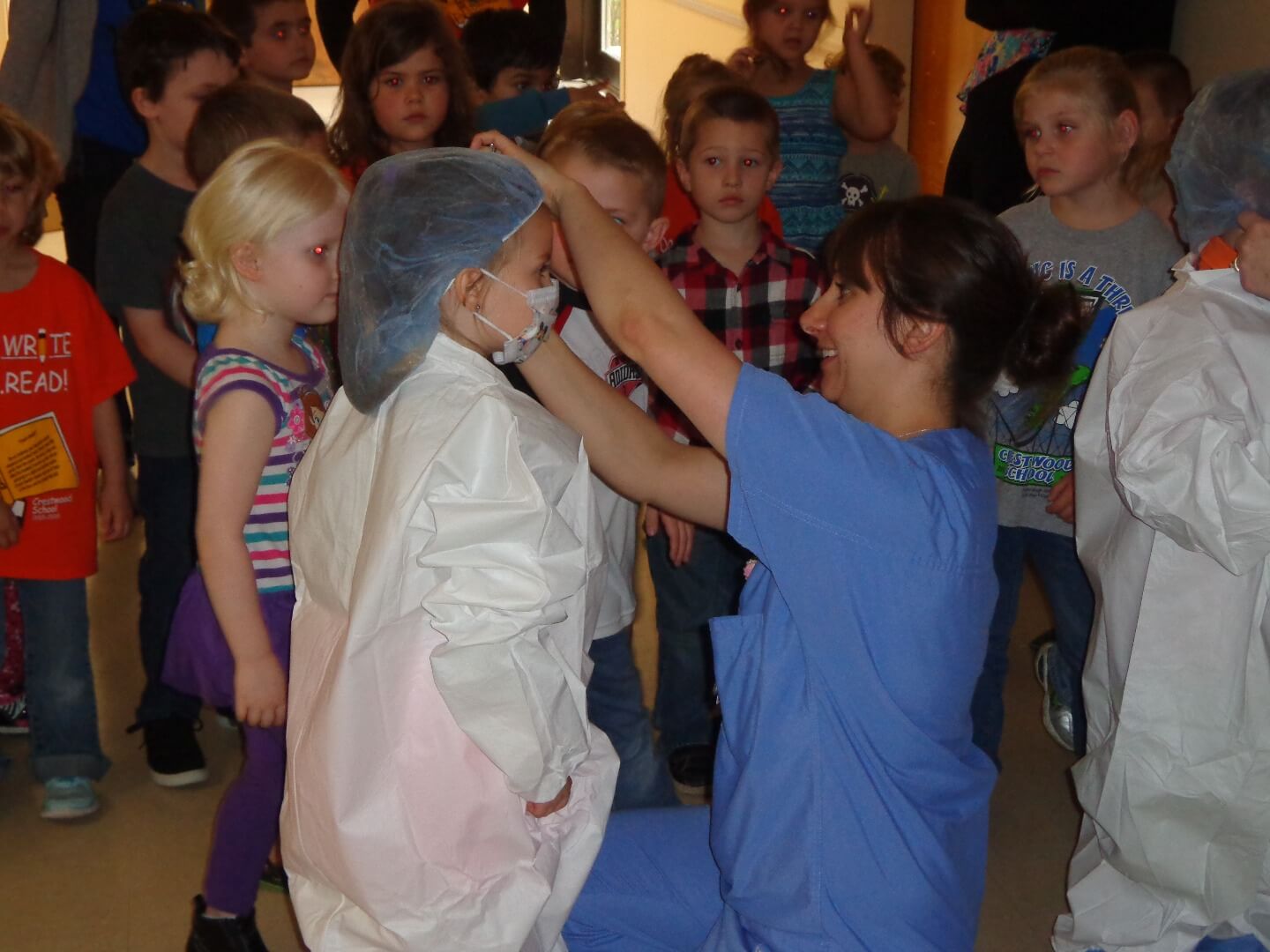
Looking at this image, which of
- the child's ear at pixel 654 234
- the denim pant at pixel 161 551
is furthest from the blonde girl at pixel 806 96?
the denim pant at pixel 161 551

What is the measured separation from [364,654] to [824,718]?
1.79 ft

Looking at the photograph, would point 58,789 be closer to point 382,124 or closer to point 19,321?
point 19,321

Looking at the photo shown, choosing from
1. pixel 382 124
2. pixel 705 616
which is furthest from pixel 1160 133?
pixel 382 124

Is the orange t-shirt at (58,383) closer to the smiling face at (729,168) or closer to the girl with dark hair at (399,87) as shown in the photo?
the girl with dark hair at (399,87)

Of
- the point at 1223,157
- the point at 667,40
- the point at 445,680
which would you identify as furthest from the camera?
the point at 667,40

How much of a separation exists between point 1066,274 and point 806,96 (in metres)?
1.30

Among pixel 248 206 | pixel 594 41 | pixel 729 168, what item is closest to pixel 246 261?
pixel 248 206

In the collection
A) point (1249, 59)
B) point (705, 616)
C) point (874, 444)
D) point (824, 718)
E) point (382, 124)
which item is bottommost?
point (705, 616)

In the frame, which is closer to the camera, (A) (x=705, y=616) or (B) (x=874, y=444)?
(B) (x=874, y=444)

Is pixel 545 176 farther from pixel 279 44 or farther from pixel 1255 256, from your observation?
pixel 279 44

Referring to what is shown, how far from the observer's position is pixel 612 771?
5.34 feet

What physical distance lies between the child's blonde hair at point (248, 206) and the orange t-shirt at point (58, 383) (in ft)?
2.32

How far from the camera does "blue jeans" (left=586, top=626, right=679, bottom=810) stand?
7.72 feet

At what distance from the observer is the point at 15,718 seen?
288 cm
